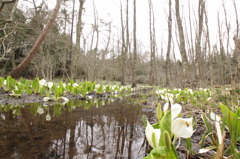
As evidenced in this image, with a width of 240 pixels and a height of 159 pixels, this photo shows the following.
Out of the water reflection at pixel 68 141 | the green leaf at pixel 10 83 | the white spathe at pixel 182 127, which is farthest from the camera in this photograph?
the green leaf at pixel 10 83

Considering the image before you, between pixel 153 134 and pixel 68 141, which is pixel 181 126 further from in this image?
pixel 68 141

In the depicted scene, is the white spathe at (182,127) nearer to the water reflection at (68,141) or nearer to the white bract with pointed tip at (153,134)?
the white bract with pointed tip at (153,134)

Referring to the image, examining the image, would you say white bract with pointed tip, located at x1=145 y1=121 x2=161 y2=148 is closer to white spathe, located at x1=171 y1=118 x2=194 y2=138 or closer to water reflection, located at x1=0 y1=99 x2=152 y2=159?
white spathe, located at x1=171 y1=118 x2=194 y2=138

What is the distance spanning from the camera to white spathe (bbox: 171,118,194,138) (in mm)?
692

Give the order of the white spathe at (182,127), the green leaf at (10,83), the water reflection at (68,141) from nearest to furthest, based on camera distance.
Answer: the white spathe at (182,127), the water reflection at (68,141), the green leaf at (10,83)

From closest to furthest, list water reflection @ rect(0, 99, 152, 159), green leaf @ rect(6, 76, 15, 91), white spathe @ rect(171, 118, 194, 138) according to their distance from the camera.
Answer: white spathe @ rect(171, 118, 194, 138), water reflection @ rect(0, 99, 152, 159), green leaf @ rect(6, 76, 15, 91)

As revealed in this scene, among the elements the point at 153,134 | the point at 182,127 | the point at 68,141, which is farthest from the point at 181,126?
the point at 68,141

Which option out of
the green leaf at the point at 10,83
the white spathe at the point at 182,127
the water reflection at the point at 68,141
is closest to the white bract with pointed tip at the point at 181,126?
the white spathe at the point at 182,127

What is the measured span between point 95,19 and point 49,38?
7141 millimetres

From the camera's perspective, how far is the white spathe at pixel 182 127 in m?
0.69

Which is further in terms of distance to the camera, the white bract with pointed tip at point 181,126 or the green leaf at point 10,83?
the green leaf at point 10,83

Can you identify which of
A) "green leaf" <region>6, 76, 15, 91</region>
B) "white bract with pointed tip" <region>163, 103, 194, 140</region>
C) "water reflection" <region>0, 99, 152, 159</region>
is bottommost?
"water reflection" <region>0, 99, 152, 159</region>

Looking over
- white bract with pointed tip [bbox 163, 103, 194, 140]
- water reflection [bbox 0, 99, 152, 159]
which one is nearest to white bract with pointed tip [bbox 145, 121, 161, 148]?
white bract with pointed tip [bbox 163, 103, 194, 140]

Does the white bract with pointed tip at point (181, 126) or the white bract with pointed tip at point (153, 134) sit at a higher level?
the white bract with pointed tip at point (181, 126)
